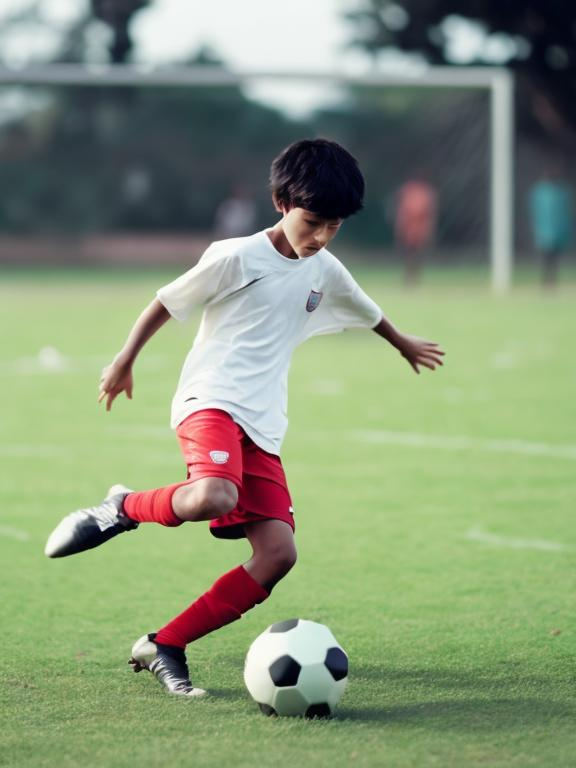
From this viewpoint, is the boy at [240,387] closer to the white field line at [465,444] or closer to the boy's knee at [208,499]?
the boy's knee at [208,499]

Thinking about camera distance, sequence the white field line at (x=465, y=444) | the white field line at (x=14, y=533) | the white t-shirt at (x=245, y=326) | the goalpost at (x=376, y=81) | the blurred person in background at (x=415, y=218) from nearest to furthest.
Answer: the white t-shirt at (x=245, y=326) → the white field line at (x=14, y=533) → the white field line at (x=465, y=444) → the goalpost at (x=376, y=81) → the blurred person in background at (x=415, y=218)

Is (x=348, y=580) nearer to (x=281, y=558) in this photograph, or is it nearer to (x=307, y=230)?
(x=281, y=558)

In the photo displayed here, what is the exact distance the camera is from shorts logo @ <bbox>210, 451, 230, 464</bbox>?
3955 millimetres

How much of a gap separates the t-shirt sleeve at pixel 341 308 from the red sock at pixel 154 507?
0.75 metres

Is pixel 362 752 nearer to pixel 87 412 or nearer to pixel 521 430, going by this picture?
pixel 521 430

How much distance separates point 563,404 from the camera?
33.9 feet

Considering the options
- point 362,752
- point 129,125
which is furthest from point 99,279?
point 362,752

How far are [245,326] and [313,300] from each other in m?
0.27

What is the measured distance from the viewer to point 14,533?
6.25 m

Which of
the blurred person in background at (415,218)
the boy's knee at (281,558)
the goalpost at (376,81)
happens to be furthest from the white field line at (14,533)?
the blurred person in background at (415,218)

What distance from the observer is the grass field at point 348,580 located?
3586 mm

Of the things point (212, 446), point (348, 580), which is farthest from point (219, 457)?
point (348, 580)

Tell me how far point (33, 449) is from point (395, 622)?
418cm

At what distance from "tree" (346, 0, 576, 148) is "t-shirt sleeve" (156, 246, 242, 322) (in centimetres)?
2878
